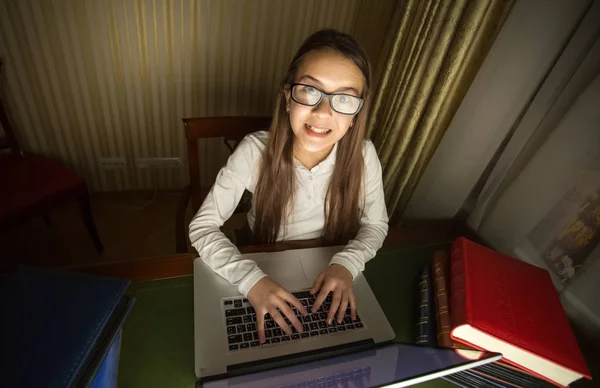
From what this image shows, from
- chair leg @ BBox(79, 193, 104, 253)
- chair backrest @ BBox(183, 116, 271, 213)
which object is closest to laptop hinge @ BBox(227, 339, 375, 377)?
chair backrest @ BBox(183, 116, 271, 213)

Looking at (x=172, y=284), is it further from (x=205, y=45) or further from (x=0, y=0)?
(x=0, y=0)

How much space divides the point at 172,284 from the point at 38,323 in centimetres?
30

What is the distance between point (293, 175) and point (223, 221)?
0.81 feet

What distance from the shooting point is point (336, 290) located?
78 cm

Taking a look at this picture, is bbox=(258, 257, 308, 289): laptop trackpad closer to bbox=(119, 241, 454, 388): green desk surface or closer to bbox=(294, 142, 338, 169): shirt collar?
bbox=(119, 241, 454, 388): green desk surface

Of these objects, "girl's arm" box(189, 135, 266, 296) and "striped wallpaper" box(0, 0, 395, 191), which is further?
"striped wallpaper" box(0, 0, 395, 191)

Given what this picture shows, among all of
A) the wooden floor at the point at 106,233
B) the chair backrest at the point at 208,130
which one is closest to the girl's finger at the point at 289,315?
the chair backrest at the point at 208,130

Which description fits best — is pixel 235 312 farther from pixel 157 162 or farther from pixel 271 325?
pixel 157 162

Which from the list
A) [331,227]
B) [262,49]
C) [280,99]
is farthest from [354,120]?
[262,49]

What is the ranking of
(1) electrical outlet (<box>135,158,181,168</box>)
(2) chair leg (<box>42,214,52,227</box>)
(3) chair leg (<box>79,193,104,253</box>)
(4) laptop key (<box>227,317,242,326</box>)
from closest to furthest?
(4) laptop key (<box>227,317,242,326</box>) < (3) chair leg (<box>79,193,104,253</box>) < (2) chair leg (<box>42,214,52,227</box>) < (1) electrical outlet (<box>135,158,181,168</box>)

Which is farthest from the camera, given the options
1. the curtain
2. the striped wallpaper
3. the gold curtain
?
the striped wallpaper

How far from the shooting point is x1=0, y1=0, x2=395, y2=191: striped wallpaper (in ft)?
4.86

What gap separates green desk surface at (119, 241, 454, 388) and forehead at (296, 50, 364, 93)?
50cm

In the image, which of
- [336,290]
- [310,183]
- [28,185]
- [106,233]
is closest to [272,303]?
[336,290]
